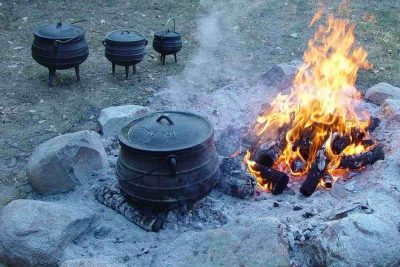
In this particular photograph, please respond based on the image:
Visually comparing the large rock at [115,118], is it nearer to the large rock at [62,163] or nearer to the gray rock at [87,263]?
the large rock at [62,163]

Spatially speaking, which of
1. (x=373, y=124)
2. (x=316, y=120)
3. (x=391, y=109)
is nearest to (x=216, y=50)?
(x=391, y=109)

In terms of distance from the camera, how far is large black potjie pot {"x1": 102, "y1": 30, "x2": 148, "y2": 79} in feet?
24.4

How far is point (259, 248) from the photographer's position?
3.29 meters

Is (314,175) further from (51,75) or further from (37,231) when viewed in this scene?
(51,75)

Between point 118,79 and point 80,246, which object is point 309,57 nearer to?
point 118,79

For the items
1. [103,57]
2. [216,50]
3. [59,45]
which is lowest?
[103,57]

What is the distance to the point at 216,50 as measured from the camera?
9148 mm

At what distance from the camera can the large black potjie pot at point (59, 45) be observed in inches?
275

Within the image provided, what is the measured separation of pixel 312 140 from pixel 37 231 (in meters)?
2.83

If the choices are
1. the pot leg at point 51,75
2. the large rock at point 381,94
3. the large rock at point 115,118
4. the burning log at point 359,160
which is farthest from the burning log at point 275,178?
the pot leg at point 51,75

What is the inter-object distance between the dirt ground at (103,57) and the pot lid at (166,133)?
5.09ft

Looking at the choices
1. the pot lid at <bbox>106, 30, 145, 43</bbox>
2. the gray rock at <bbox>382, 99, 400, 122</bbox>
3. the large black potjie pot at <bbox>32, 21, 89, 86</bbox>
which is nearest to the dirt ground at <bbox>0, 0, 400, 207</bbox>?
the large black potjie pot at <bbox>32, 21, 89, 86</bbox>

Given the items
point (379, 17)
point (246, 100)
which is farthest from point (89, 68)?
point (379, 17)

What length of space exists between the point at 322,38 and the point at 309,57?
75.3 inches
